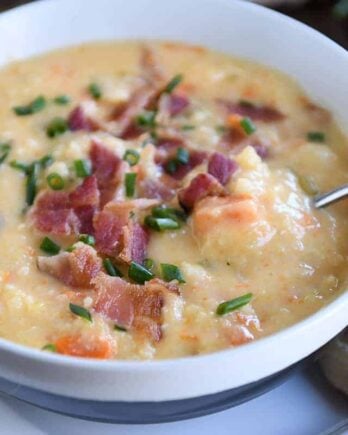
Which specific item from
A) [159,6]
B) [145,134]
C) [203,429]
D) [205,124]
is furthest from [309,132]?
[203,429]

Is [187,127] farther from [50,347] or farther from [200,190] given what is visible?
[50,347]

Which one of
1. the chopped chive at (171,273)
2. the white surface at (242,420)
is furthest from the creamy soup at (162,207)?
the white surface at (242,420)

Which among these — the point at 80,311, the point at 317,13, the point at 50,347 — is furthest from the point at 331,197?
the point at 317,13

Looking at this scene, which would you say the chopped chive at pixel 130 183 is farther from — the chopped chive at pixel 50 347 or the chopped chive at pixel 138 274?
the chopped chive at pixel 50 347

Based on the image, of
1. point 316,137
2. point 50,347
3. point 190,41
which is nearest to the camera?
point 50,347

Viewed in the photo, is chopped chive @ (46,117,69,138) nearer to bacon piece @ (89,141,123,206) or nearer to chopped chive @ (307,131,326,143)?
bacon piece @ (89,141,123,206)

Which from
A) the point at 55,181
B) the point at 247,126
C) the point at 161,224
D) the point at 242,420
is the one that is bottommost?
the point at 242,420
